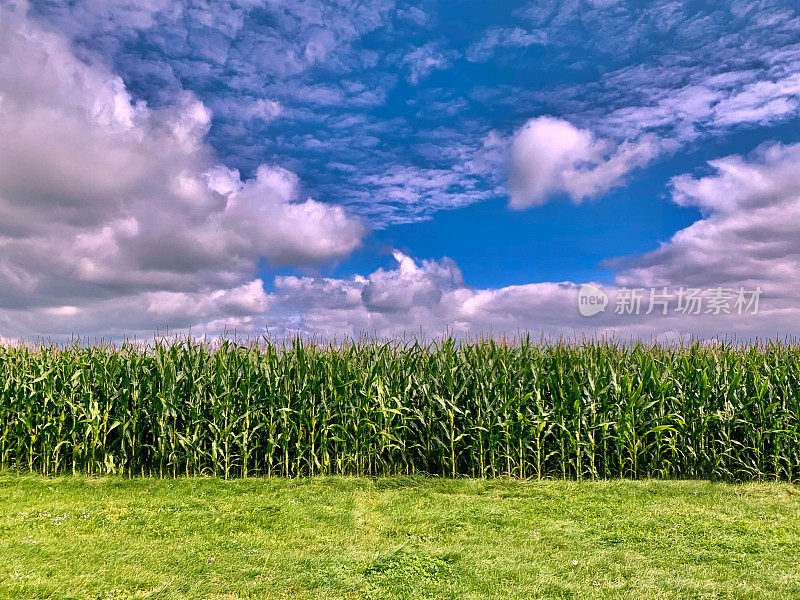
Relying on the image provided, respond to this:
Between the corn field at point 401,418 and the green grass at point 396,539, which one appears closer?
the green grass at point 396,539

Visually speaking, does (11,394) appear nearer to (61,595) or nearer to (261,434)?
(261,434)

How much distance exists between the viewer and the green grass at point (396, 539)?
577 centimetres

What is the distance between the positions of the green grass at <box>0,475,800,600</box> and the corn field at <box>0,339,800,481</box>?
0.63m

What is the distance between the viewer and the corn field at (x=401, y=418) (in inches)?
396

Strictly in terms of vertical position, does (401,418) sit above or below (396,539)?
above

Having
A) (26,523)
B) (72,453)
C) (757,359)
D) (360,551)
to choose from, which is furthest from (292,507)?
(757,359)

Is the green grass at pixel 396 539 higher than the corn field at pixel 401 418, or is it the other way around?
the corn field at pixel 401 418

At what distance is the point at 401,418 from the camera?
10.2 m

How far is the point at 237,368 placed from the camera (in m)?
10.6

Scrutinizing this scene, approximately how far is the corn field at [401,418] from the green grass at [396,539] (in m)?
0.63

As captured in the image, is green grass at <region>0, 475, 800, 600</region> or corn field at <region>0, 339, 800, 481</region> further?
corn field at <region>0, 339, 800, 481</region>

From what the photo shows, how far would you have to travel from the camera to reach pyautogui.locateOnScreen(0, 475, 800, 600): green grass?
5.77 meters

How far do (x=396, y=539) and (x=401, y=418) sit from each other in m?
3.23

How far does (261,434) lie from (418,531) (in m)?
4.00
